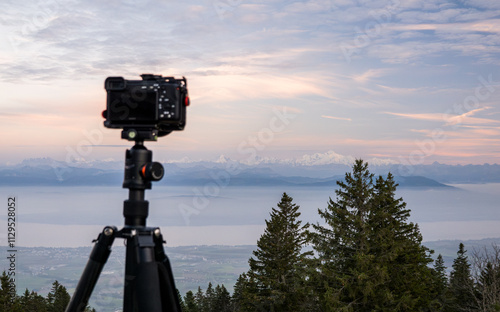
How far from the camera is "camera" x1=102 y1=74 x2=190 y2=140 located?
480 cm

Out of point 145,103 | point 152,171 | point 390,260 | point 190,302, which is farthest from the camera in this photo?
point 190,302

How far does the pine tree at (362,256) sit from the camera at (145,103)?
70.6 ft

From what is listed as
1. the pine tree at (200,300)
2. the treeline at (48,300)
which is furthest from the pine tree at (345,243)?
the pine tree at (200,300)

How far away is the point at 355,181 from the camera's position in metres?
26.8

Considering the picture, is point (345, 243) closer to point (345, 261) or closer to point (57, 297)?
point (345, 261)

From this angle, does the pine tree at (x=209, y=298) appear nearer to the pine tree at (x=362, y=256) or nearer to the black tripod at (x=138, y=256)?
the pine tree at (x=362, y=256)

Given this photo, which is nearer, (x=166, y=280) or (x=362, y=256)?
(x=166, y=280)

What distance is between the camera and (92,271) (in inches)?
191

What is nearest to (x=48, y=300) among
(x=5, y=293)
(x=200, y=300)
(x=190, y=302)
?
(x=190, y=302)

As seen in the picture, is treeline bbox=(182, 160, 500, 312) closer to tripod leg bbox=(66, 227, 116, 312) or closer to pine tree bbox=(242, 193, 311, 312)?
pine tree bbox=(242, 193, 311, 312)

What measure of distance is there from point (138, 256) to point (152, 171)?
0.89m

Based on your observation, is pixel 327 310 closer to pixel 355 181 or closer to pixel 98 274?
pixel 355 181

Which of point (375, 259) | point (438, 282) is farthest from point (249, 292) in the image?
point (438, 282)

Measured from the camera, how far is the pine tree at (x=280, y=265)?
30.7 metres
